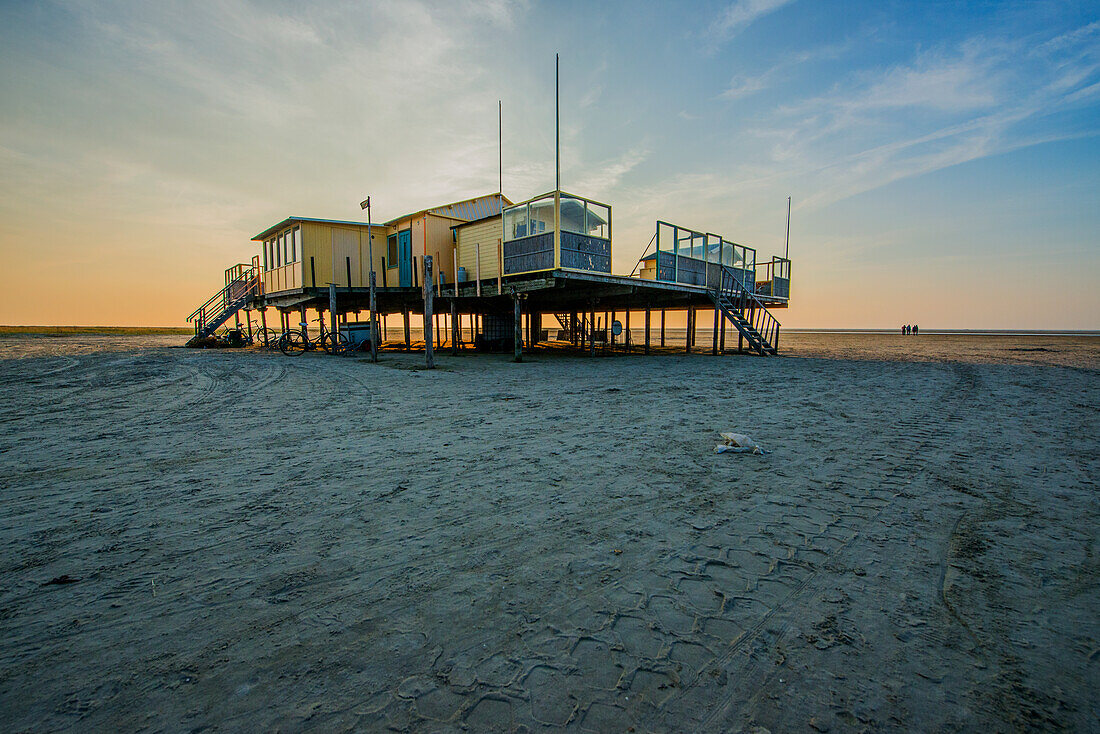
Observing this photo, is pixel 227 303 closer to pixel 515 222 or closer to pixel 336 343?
pixel 336 343

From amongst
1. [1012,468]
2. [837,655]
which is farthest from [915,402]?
[837,655]

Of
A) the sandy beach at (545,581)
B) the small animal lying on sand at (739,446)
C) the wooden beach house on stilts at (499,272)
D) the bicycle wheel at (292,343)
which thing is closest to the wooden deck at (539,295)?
the wooden beach house on stilts at (499,272)

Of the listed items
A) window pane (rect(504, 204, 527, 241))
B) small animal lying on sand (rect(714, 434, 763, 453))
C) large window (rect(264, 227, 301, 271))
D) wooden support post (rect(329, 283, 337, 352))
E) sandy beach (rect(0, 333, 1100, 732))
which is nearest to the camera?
sandy beach (rect(0, 333, 1100, 732))

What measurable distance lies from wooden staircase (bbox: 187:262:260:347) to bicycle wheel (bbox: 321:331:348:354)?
9577 millimetres

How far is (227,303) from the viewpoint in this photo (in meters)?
28.0

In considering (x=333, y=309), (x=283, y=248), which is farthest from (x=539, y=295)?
(x=283, y=248)

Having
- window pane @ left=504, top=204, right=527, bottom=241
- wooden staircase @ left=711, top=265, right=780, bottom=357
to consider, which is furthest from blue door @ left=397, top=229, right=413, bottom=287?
wooden staircase @ left=711, top=265, right=780, bottom=357

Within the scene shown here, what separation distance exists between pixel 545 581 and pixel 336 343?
70.1 ft

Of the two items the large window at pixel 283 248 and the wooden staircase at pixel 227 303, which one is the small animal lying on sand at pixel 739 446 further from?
the wooden staircase at pixel 227 303

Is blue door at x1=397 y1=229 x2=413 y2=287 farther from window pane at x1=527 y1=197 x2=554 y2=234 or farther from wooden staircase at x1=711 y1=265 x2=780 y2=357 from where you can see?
wooden staircase at x1=711 y1=265 x2=780 y2=357

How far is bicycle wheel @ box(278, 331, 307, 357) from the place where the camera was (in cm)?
2207

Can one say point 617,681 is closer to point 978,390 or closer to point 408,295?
point 978,390

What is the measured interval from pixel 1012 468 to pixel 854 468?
5.79 feet

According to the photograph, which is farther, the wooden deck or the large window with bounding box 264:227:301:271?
the large window with bounding box 264:227:301:271
